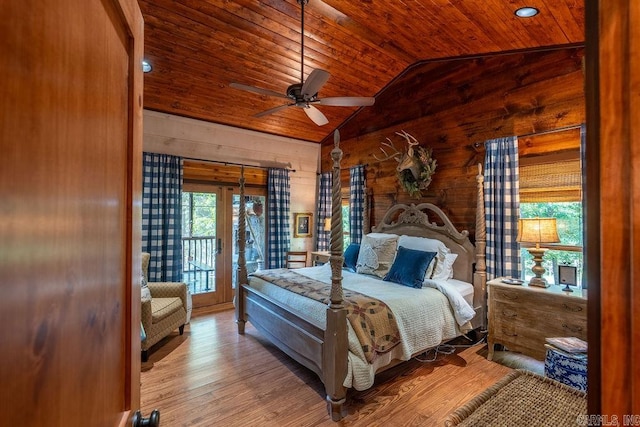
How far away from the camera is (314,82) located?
2.52m

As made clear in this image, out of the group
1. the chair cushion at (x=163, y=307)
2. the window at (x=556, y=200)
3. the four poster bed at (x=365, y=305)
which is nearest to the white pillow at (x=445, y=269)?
the four poster bed at (x=365, y=305)

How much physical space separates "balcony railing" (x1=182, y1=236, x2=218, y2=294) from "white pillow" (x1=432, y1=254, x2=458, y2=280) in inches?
134

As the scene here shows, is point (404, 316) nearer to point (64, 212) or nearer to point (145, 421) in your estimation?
point (145, 421)

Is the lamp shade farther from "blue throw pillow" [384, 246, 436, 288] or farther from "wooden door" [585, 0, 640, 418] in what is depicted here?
"wooden door" [585, 0, 640, 418]

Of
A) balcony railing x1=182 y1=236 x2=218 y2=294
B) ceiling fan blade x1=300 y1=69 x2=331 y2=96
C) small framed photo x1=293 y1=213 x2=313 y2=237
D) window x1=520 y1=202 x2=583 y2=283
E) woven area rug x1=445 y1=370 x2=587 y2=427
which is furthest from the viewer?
small framed photo x1=293 y1=213 x2=313 y2=237

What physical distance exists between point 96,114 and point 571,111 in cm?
383

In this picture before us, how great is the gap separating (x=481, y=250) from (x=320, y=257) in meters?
2.68

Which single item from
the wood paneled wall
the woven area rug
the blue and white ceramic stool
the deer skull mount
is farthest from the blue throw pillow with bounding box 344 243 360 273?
the woven area rug

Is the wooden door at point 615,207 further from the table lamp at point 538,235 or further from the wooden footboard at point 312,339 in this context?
the table lamp at point 538,235

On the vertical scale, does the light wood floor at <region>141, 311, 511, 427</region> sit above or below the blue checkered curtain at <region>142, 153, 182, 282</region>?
below

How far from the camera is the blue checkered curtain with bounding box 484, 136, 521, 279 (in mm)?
3297

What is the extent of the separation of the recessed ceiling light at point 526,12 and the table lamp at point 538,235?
1.77m

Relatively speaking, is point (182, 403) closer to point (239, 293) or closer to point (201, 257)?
point (239, 293)

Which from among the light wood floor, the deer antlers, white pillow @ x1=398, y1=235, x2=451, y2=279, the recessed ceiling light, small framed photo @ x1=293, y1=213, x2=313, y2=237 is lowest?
the light wood floor
